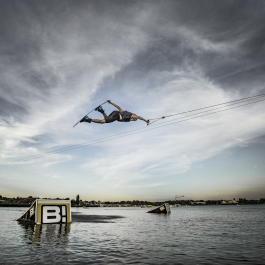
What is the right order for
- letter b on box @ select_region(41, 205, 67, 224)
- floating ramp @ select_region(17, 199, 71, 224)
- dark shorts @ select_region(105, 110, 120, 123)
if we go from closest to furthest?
dark shorts @ select_region(105, 110, 120, 123) < floating ramp @ select_region(17, 199, 71, 224) < letter b on box @ select_region(41, 205, 67, 224)

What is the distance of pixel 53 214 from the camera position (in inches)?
1068

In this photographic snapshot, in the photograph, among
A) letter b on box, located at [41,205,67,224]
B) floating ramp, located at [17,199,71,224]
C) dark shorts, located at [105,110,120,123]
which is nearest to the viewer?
dark shorts, located at [105,110,120,123]

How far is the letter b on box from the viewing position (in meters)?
26.5

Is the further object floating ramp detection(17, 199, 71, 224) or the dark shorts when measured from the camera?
floating ramp detection(17, 199, 71, 224)

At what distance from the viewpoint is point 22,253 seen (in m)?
12.9

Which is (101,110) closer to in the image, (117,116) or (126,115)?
(117,116)

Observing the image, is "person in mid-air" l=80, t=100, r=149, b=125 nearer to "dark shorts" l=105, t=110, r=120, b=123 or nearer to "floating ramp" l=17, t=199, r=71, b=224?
"dark shorts" l=105, t=110, r=120, b=123

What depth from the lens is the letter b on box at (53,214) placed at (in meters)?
26.5

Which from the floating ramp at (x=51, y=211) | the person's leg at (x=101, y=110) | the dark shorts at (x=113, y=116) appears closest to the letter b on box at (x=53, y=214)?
the floating ramp at (x=51, y=211)

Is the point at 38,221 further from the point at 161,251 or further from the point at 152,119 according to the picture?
the point at 152,119

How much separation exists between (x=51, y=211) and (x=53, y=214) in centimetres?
48

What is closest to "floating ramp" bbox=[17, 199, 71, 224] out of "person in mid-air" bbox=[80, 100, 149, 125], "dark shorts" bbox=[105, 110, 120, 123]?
"person in mid-air" bbox=[80, 100, 149, 125]

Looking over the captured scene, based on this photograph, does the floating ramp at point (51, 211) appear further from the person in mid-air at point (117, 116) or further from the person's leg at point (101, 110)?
the person's leg at point (101, 110)

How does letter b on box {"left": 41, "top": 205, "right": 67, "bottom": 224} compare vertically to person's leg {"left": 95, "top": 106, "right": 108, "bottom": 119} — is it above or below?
below
